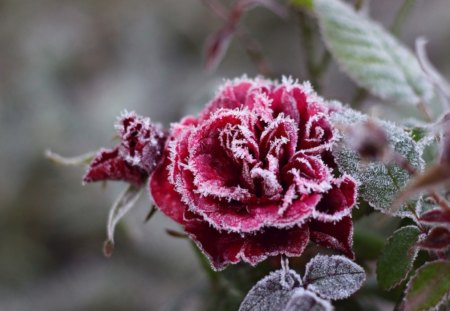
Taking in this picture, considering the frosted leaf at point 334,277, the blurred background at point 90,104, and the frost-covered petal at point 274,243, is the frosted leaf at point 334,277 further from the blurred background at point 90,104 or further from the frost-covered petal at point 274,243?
the blurred background at point 90,104

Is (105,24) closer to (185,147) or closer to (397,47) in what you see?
(397,47)

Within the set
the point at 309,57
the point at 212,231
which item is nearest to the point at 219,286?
the point at 212,231

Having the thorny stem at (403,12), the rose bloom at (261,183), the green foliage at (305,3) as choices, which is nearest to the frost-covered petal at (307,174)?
the rose bloom at (261,183)

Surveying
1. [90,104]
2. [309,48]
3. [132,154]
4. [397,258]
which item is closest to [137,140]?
[132,154]

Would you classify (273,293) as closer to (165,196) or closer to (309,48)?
(165,196)

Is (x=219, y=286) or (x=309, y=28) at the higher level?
(x=309, y=28)

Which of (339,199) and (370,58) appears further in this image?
(370,58)

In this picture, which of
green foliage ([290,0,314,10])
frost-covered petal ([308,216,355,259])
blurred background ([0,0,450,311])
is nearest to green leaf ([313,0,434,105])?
green foliage ([290,0,314,10])
